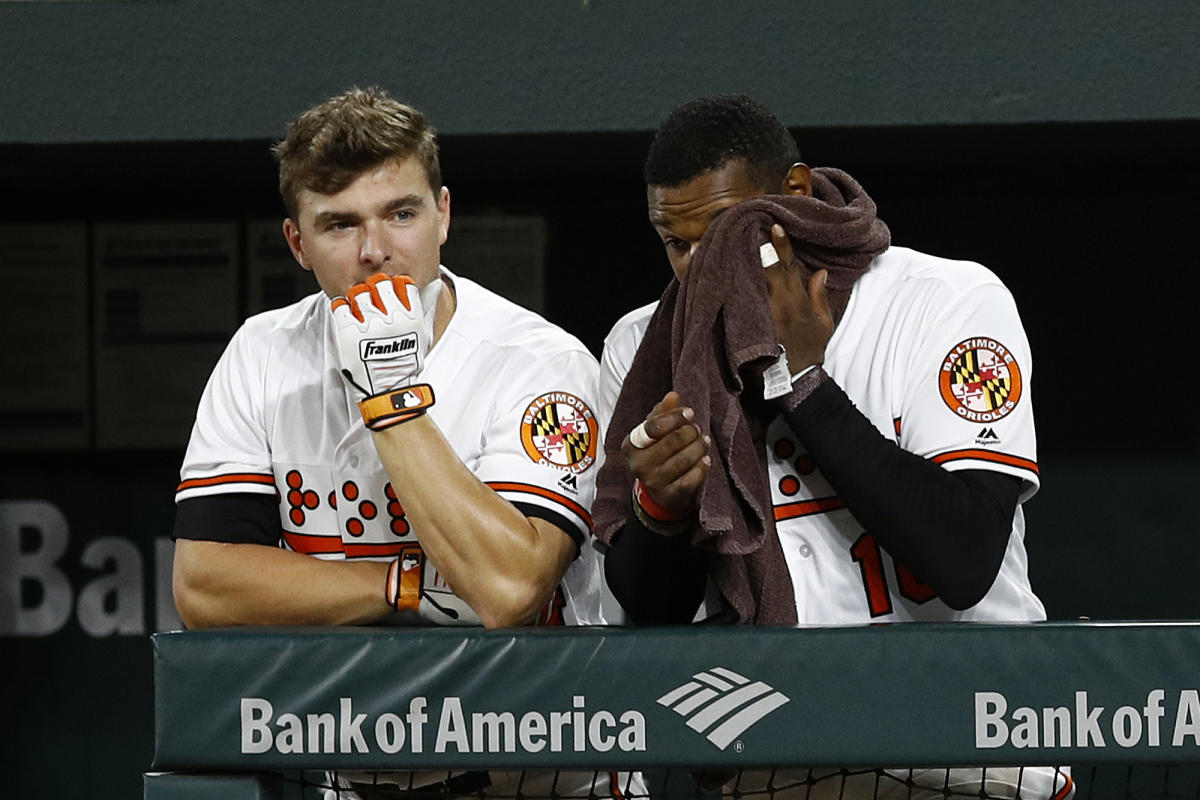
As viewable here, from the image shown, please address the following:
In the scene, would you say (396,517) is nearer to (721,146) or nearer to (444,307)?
(444,307)

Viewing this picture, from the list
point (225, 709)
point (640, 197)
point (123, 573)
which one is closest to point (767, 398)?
point (225, 709)

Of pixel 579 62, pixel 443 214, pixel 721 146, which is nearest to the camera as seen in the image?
pixel 721 146

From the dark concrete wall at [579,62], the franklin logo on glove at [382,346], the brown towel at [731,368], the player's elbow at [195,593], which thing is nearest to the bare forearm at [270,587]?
the player's elbow at [195,593]

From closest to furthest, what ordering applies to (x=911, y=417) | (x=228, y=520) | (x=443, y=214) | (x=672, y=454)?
(x=672, y=454) < (x=911, y=417) < (x=228, y=520) < (x=443, y=214)

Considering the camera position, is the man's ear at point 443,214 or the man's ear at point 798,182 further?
the man's ear at point 443,214

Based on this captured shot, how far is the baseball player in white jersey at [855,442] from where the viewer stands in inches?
62.5

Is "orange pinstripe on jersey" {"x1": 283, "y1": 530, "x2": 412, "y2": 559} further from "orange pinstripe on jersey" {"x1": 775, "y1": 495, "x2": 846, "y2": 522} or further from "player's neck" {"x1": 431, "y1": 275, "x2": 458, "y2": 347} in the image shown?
"orange pinstripe on jersey" {"x1": 775, "y1": 495, "x2": 846, "y2": 522}

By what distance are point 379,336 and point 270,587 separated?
36 centimetres

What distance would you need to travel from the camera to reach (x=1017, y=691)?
135 cm

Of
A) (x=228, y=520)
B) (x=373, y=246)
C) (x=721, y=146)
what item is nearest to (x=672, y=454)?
(x=721, y=146)

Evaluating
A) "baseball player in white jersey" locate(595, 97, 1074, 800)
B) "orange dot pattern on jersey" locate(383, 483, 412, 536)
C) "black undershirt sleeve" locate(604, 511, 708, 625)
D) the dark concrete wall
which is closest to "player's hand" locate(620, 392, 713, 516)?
"baseball player in white jersey" locate(595, 97, 1074, 800)

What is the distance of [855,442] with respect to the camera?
160 cm

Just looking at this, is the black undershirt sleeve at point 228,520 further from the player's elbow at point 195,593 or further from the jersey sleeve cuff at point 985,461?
the jersey sleeve cuff at point 985,461

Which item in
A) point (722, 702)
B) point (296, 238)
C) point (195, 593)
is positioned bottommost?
point (722, 702)
